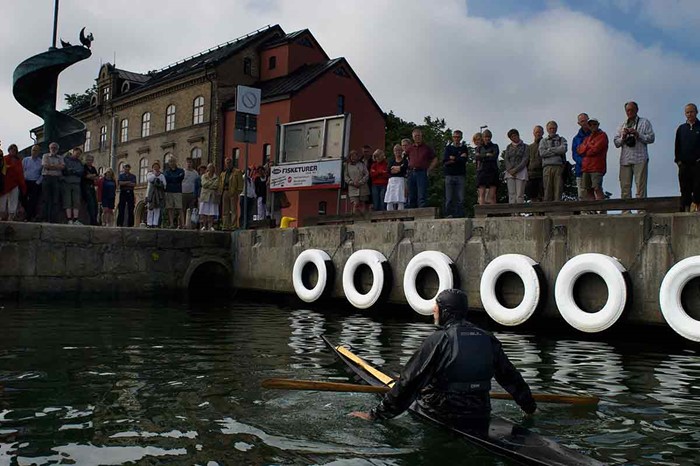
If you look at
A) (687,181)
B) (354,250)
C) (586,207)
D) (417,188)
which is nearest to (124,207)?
(354,250)

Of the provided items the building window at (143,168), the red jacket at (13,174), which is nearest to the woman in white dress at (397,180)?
the red jacket at (13,174)

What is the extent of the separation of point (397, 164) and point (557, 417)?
863cm

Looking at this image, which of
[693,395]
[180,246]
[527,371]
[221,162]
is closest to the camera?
[693,395]

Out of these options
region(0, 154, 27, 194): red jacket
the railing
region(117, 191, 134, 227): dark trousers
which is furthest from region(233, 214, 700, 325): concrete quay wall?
region(0, 154, 27, 194): red jacket

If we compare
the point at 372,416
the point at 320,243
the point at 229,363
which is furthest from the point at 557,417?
the point at 320,243

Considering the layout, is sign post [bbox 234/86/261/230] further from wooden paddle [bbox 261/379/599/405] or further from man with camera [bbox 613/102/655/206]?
wooden paddle [bbox 261/379/599/405]

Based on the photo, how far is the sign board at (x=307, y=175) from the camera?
1645cm

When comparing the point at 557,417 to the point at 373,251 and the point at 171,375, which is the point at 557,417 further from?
the point at 373,251

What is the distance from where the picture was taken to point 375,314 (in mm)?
14070

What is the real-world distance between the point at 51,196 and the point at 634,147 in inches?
463

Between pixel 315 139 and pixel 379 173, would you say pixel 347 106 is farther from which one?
pixel 379 173

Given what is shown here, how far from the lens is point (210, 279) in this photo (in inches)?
730

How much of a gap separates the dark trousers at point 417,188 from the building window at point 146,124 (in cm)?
3312

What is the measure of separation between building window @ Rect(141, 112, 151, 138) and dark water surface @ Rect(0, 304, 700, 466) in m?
34.4
